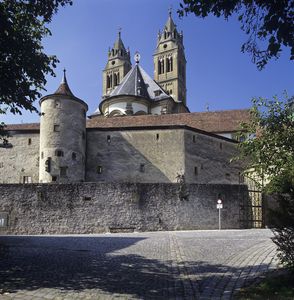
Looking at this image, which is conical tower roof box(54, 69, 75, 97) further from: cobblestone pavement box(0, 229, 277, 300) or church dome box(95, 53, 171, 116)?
cobblestone pavement box(0, 229, 277, 300)

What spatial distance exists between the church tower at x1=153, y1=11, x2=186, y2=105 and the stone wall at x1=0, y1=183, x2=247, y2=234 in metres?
54.8

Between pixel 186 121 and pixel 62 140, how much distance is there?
13365 millimetres

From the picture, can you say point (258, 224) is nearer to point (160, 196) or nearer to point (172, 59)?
point (160, 196)

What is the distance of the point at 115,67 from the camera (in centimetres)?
8725

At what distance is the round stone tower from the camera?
37.1m

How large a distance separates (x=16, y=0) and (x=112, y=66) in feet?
258

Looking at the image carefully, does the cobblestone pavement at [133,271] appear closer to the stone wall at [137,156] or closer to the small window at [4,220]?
the small window at [4,220]

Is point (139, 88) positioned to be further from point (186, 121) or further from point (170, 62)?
point (170, 62)

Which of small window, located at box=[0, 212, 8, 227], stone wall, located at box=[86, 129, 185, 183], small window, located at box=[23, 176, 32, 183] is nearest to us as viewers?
small window, located at box=[0, 212, 8, 227]

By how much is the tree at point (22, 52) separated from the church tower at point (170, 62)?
67742 mm

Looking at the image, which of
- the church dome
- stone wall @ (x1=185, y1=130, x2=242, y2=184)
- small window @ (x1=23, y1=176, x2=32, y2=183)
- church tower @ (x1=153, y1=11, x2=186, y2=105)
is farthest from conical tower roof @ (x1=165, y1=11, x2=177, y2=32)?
small window @ (x1=23, y1=176, x2=32, y2=183)

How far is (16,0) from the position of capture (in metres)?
10.5

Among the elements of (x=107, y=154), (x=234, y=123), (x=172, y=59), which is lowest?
(x=107, y=154)

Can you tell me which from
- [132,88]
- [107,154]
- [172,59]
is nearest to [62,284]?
[107,154]
